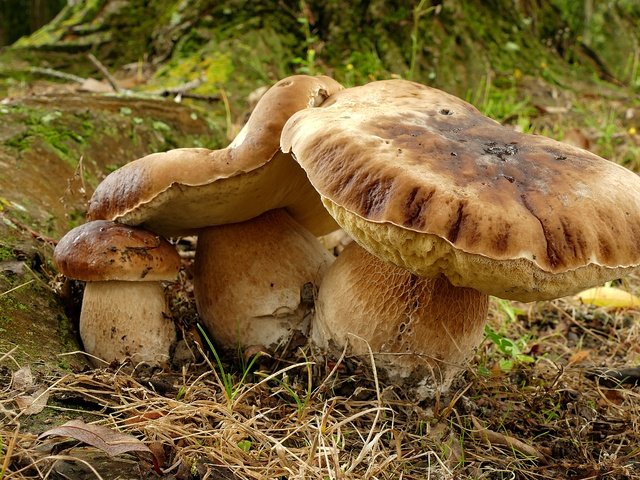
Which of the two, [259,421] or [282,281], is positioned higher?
[282,281]

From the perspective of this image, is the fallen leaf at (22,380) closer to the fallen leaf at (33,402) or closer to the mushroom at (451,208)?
the fallen leaf at (33,402)

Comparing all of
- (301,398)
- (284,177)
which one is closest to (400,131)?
(284,177)

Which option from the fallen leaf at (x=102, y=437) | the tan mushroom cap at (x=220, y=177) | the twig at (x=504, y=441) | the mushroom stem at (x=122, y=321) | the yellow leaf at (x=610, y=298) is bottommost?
the yellow leaf at (x=610, y=298)

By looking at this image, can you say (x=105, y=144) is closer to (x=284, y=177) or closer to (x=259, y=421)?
(x=284, y=177)

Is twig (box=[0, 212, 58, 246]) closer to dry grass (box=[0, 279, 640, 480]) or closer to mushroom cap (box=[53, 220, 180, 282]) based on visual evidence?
mushroom cap (box=[53, 220, 180, 282])

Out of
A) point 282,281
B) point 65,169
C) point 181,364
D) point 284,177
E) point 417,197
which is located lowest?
point 181,364

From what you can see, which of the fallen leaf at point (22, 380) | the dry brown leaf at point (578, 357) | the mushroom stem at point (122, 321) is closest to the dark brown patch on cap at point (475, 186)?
the mushroom stem at point (122, 321)

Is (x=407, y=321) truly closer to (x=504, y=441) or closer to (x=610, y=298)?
(x=504, y=441)
